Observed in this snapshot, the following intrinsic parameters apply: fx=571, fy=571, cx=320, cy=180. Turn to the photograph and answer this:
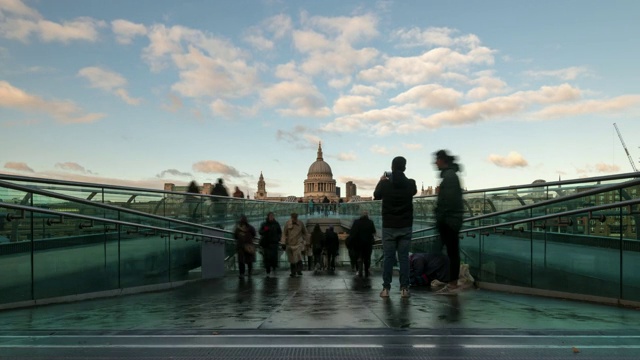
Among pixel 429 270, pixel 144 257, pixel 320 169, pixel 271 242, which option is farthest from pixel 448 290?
pixel 320 169

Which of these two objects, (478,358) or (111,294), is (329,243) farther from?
(478,358)

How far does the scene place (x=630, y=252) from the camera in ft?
23.2

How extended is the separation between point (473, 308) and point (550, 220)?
8.00 ft

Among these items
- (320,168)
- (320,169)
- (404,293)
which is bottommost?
(404,293)

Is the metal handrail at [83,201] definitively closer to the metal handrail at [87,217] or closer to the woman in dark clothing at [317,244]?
the metal handrail at [87,217]

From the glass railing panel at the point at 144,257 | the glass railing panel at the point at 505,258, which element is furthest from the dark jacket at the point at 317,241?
the glass railing panel at the point at 505,258

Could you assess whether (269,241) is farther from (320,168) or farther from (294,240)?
(320,168)

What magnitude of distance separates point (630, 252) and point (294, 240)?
28.7 ft

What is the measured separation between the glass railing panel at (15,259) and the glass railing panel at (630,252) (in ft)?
25.1

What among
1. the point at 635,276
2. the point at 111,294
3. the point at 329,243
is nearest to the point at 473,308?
the point at 635,276

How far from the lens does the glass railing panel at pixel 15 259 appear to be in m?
7.18

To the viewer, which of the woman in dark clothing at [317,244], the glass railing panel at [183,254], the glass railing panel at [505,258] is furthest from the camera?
the woman in dark clothing at [317,244]

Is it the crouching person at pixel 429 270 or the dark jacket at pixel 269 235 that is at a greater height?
the dark jacket at pixel 269 235

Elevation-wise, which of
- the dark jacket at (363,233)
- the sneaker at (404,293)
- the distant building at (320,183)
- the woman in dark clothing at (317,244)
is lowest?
the woman in dark clothing at (317,244)
